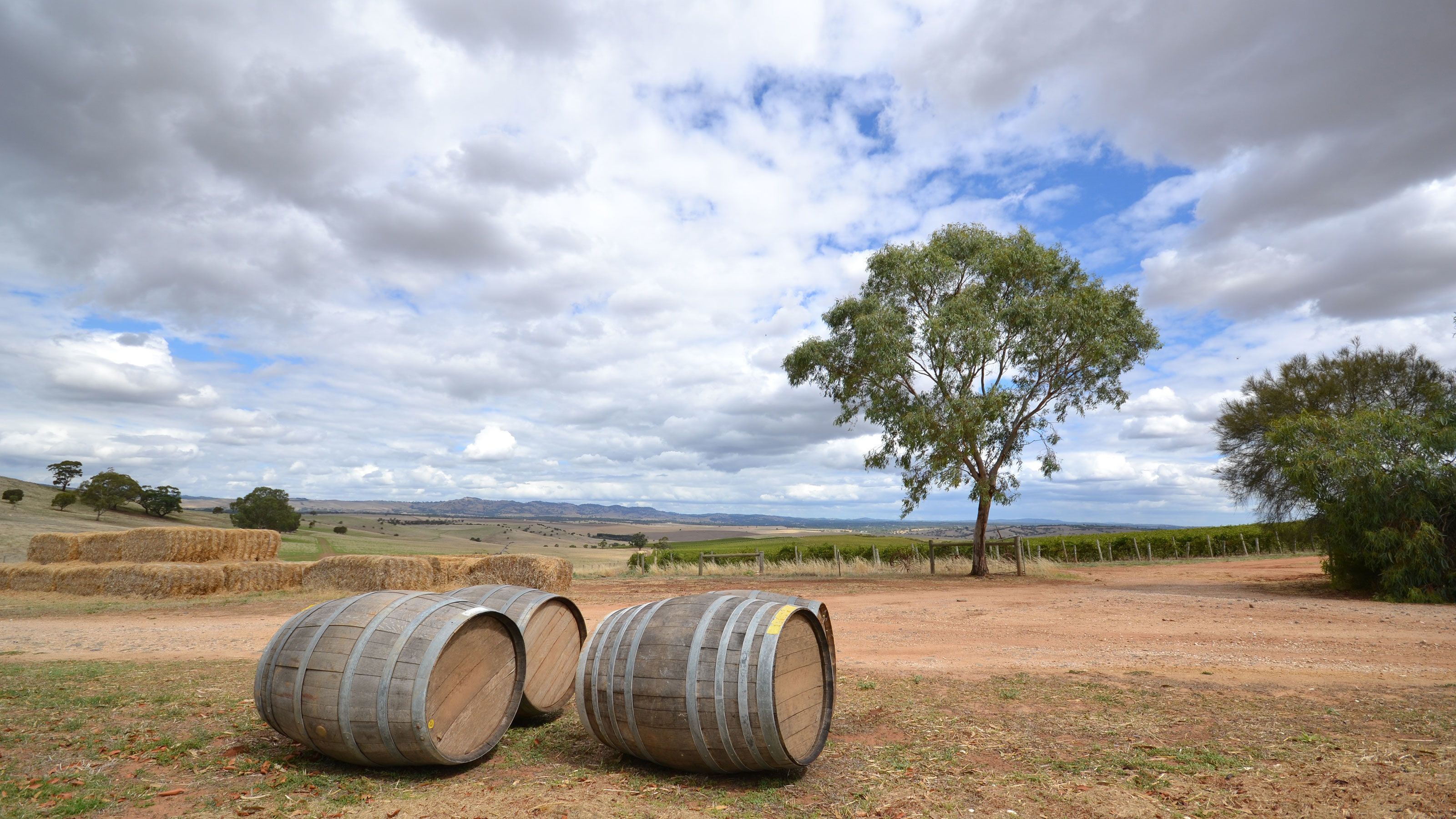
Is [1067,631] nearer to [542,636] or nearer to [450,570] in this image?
[542,636]

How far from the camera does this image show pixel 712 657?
16.1 ft

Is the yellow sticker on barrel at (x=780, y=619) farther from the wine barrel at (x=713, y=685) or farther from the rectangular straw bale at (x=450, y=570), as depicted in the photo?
the rectangular straw bale at (x=450, y=570)

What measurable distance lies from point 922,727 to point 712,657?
2.79 meters

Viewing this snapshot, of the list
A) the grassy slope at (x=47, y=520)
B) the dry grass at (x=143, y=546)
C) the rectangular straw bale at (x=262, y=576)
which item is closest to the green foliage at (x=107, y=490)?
the grassy slope at (x=47, y=520)

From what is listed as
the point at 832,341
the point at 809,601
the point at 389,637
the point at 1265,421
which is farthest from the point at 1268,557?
the point at 389,637

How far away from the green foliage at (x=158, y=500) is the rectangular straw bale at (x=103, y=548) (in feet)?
102

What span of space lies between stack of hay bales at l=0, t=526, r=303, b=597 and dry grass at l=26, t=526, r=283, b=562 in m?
0.02

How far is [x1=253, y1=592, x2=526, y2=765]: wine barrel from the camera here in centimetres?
488

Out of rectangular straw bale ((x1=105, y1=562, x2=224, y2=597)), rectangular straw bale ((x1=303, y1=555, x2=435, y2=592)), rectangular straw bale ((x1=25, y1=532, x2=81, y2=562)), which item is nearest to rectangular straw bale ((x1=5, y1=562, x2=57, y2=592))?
rectangular straw bale ((x1=25, y1=532, x2=81, y2=562))

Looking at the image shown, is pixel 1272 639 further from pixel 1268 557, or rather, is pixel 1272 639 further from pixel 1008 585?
pixel 1268 557

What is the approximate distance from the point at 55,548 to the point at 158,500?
104ft

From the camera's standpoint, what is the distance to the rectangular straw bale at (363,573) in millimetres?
23375

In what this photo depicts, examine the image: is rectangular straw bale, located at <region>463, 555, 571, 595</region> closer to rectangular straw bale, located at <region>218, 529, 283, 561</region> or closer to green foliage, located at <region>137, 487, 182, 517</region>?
rectangular straw bale, located at <region>218, 529, 283, 561</region>

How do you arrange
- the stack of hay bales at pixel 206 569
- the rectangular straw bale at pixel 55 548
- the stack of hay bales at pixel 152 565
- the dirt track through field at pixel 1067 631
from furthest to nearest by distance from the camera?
the rectangular straw bale at pixel 55 548, the stack of hay bales at pixel 206 569, the stack of hay bales at pixel 152 565, the dirt track through field at pixel 1067 631
